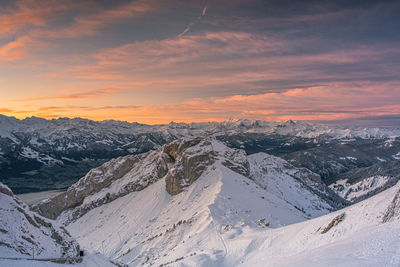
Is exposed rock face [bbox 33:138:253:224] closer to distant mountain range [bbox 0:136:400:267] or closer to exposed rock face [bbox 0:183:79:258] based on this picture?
distant mountain range [bbox 0:136:400:267]

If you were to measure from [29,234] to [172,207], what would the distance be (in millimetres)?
63586

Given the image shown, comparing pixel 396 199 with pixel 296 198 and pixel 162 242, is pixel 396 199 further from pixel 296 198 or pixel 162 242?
pixel 296 198

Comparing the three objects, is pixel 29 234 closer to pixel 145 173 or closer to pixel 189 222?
pixel 189 222

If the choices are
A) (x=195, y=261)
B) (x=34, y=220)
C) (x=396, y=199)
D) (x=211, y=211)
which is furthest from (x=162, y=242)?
(x=396, y=199)

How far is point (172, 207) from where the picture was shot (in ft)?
315

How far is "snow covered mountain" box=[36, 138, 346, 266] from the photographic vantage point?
196 ft

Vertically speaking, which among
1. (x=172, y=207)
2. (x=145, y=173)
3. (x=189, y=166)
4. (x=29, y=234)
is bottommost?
(x=172, y=207)

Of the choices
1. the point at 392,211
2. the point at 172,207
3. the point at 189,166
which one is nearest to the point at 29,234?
the point at 392,211

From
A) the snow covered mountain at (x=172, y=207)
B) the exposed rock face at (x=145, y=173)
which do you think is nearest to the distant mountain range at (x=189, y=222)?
the snow covered mountain at (x=172, y=207)

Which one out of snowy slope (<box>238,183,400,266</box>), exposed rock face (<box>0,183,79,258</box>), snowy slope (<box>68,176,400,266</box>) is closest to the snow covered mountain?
snowy slope (<box>68,176,400,266</box>)

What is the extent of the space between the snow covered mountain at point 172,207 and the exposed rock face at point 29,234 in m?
20.2

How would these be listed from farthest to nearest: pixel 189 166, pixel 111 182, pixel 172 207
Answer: pixel 111 182 → pixel 189 166 → pixel 172 207

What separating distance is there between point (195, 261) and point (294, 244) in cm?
1690

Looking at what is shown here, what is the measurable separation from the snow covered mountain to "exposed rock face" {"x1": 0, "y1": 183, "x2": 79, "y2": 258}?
20210 mm
